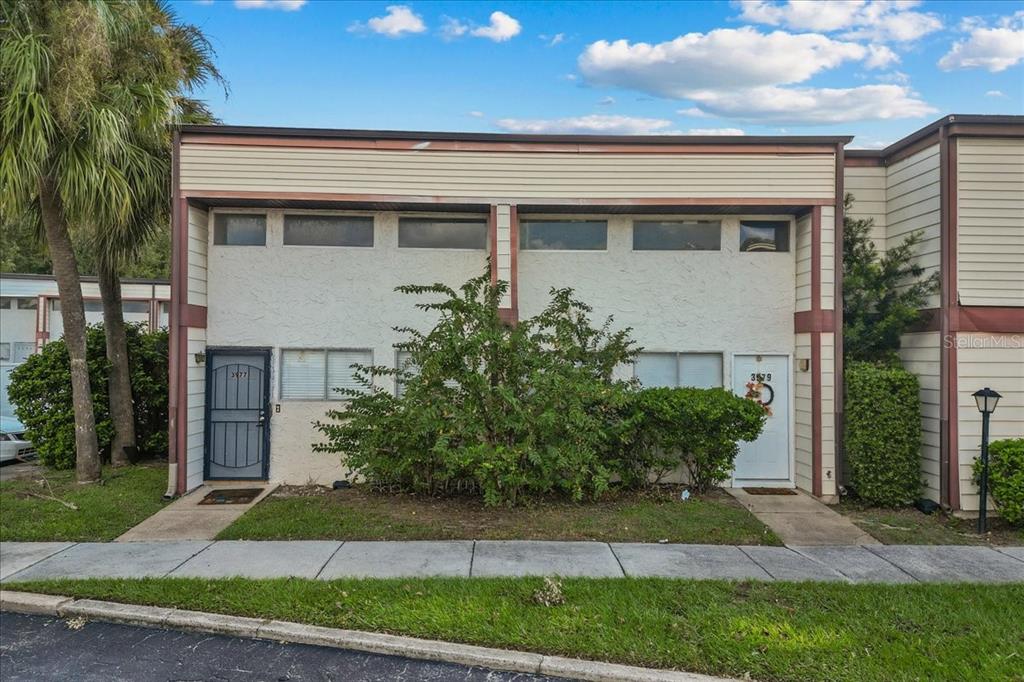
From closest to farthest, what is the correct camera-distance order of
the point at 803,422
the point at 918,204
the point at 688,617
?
the point at 688,617, the point at 918,204, the point at 803,422

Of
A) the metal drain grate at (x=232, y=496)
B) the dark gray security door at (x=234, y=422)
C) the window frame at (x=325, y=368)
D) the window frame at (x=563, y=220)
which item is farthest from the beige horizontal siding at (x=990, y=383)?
the dark gray security door at (x=234, y=422)

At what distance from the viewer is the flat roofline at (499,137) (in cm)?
842

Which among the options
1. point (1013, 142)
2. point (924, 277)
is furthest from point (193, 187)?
point (1013, 142)

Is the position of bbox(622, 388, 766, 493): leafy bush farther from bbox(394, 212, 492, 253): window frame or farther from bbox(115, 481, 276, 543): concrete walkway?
bbox(115, 481, 276, 543): concrete walkway

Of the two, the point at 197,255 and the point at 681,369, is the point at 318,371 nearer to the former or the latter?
the point at 197,255

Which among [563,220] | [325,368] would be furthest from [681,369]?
[325,368]

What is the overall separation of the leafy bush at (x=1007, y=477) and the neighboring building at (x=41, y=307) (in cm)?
2047

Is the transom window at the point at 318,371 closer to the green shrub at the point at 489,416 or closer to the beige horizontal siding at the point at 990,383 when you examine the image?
the green shrub at the point at 489,416

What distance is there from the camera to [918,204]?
8.22m

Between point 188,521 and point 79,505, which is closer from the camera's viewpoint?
point 188,521

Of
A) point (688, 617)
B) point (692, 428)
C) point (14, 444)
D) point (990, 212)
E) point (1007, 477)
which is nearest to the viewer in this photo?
point (688, 617)

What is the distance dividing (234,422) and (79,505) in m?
2.16

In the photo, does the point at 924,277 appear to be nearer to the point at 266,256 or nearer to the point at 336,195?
the point at 336,195

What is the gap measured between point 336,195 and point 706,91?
36.8ft
